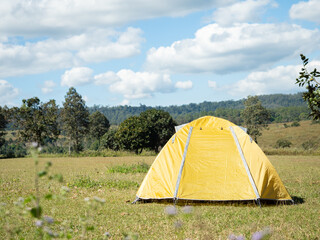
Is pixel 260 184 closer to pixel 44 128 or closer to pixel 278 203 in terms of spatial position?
pixel 278 203

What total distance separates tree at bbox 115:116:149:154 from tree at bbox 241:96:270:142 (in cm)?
2553

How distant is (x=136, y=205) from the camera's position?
9.26m

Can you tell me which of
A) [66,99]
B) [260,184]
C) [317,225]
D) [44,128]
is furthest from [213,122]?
[66,99]

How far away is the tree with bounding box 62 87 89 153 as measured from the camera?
Result: 5806cm

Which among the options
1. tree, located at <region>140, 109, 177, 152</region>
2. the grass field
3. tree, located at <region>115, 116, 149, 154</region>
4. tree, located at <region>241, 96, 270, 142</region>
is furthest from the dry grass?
the grass field

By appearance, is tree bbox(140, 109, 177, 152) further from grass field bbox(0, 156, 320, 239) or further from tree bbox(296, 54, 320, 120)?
tree bbox(296, 54, 320, 120)

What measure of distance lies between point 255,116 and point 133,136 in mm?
28586

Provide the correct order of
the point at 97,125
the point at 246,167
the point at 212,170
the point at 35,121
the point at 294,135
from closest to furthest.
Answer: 1. the point at 246,167
2. the point at 212,170
3. the point at 35,121
4. the point at 294,135
5. the point at 97,125

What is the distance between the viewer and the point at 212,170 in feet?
30.6

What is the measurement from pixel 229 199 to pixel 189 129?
2343mm

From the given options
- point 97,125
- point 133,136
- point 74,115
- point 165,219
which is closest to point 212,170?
point 165,219

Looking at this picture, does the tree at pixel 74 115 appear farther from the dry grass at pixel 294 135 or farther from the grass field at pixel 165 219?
the grass field at pixel 165 219

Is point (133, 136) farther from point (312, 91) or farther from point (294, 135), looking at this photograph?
point (294, 135)

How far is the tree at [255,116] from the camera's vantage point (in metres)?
60.4
